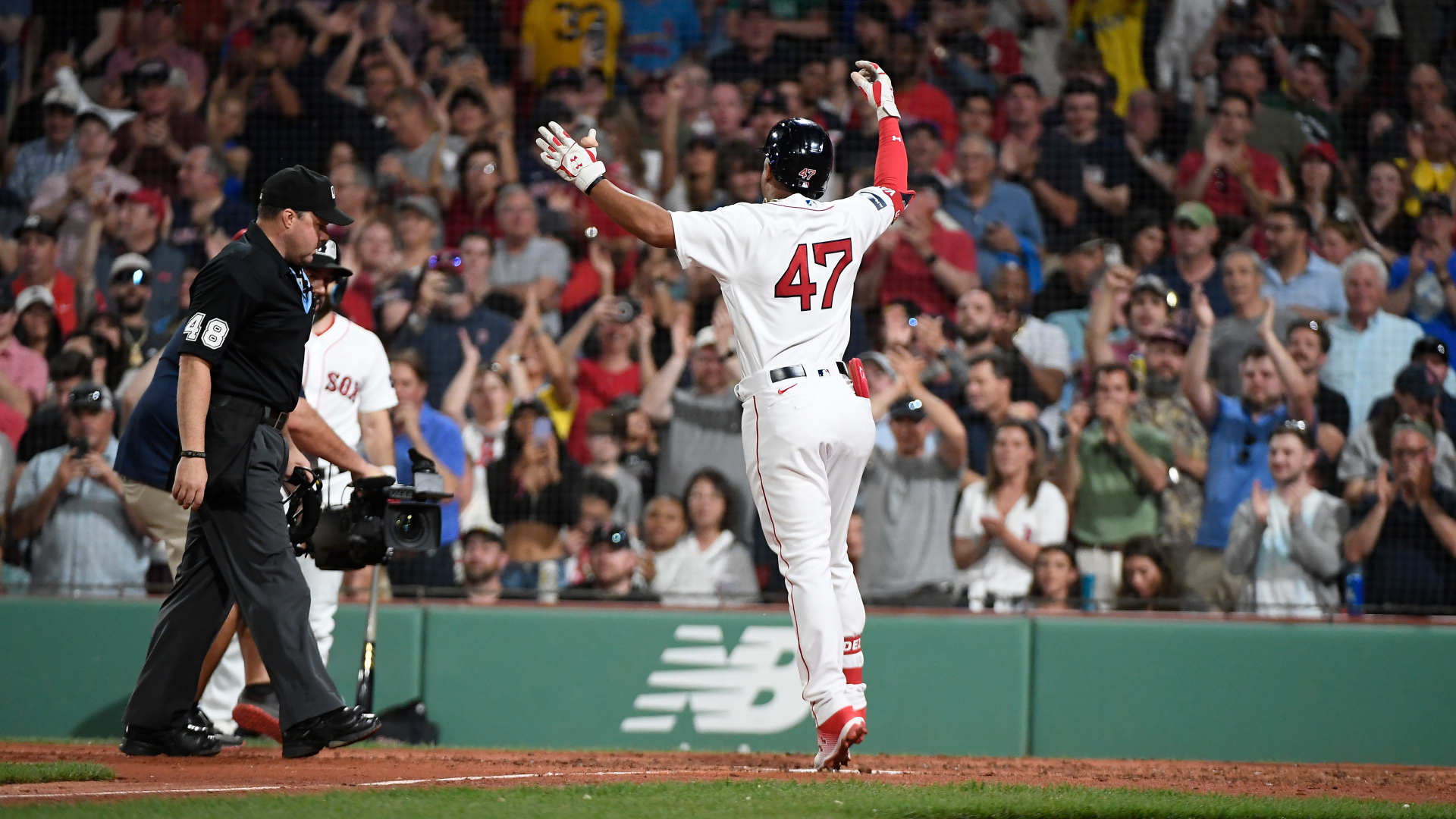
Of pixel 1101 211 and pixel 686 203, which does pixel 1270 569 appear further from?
pixel 686 203

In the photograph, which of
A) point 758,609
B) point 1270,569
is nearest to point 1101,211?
point 1270,569

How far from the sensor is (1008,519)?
22.9ft

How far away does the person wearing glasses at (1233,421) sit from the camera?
22.8ft

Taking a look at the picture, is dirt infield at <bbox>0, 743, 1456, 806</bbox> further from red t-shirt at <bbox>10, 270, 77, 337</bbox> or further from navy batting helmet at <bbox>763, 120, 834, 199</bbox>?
red t-shirt at <bbox>10, 270, 77, 337</bbox>

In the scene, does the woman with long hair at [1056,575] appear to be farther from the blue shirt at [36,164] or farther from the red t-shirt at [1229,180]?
the blue shirt at [36,164]

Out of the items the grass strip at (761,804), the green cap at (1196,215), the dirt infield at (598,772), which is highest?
the green cap at (1196,215)

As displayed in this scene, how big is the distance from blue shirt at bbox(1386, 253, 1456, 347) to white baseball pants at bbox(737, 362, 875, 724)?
4.20 metres

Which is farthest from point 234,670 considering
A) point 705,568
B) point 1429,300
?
point 1429,300

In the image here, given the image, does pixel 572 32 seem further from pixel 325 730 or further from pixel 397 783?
pixel 397 783

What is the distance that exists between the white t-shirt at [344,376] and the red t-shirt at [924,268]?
3.11 metres

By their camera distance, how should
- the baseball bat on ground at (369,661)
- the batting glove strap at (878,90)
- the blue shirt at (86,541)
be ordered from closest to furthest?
the batting glove strap at (878,90)
the baseball bat on ground at (369,661)
the blue shirt at (86,541)

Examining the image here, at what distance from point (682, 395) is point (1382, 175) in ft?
13.1

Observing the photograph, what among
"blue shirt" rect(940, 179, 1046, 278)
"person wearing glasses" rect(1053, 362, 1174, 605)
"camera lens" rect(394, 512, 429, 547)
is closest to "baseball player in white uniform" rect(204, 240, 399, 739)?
"camera lens" rect(394, 512, 429, 547)

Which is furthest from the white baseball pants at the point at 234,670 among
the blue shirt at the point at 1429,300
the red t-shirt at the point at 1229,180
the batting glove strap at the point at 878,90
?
the blue shirt at the point at 1429,300
